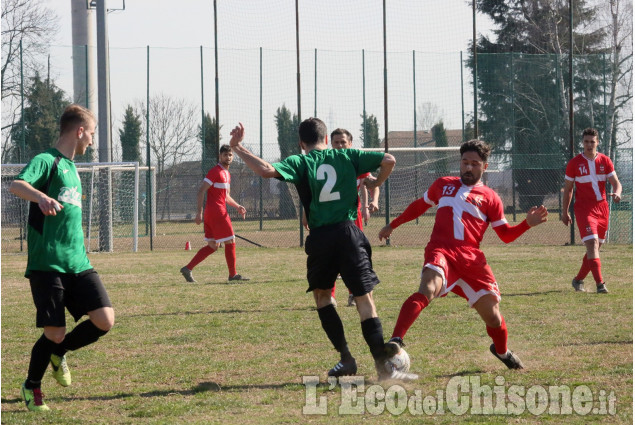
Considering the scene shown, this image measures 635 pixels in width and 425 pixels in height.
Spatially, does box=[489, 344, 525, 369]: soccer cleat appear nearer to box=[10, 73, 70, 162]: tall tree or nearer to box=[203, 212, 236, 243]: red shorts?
box=[203, 212, 236, 243]: red shorts

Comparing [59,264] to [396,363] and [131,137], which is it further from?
[131,137]

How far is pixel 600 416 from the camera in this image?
4.35m

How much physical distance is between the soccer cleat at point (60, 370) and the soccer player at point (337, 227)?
169 centimetres

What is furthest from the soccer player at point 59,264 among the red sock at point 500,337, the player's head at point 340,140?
the player's head at point 340,140

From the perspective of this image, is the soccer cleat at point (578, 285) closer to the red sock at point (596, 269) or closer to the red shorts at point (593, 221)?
the red sock at point (596, 269)

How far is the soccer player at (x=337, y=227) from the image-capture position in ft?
17.6

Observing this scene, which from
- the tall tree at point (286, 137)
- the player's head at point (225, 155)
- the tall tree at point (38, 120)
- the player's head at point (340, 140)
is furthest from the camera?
the tall tree at point (286, 137)

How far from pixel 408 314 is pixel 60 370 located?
2.22 m

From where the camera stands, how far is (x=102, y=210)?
20.0 metres

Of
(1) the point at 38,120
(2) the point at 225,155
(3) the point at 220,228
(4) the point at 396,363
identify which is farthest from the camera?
(1) the point at 38,120

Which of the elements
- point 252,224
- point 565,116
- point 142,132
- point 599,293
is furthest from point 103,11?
point 565,116

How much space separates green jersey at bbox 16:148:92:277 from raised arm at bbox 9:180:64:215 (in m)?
0.13

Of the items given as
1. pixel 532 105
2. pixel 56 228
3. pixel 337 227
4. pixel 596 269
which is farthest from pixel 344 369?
pixel 532 105

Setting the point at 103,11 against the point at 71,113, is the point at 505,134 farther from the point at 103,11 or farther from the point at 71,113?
Result: the point at 71,113
